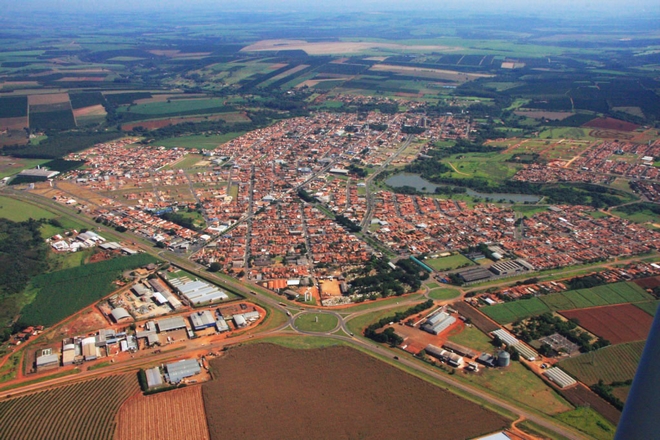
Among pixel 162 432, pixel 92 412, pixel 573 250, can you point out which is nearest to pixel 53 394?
pixel 92 412

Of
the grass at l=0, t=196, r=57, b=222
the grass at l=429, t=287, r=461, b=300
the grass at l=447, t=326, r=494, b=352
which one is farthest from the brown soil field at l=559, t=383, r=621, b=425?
the grass at l=0, t=196, r=57, b=222

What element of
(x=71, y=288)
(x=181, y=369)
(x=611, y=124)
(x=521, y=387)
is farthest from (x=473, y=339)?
(x=611, y=124)

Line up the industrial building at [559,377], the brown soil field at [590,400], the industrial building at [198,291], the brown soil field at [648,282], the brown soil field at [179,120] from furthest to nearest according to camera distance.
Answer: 1. the brown soil field at [179,120]
2. the brown soil field at [648,282]
3. the industrial building at [198,291]
4. the industrial building at [559,377]
5. the brown soil field at [590,400]

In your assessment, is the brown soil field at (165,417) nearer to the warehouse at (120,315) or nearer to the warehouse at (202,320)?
the warehouse at (202,320)

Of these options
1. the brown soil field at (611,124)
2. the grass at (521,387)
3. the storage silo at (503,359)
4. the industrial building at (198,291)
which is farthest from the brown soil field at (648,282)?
the brown soil field at (611,124)

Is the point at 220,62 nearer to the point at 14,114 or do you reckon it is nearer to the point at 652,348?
the point at 14,114

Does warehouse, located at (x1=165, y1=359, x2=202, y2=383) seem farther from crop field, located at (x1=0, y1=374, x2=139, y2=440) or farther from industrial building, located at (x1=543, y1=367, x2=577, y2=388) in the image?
industrial building, located at (x1=543, y1=367, x2=577, y2=388)
